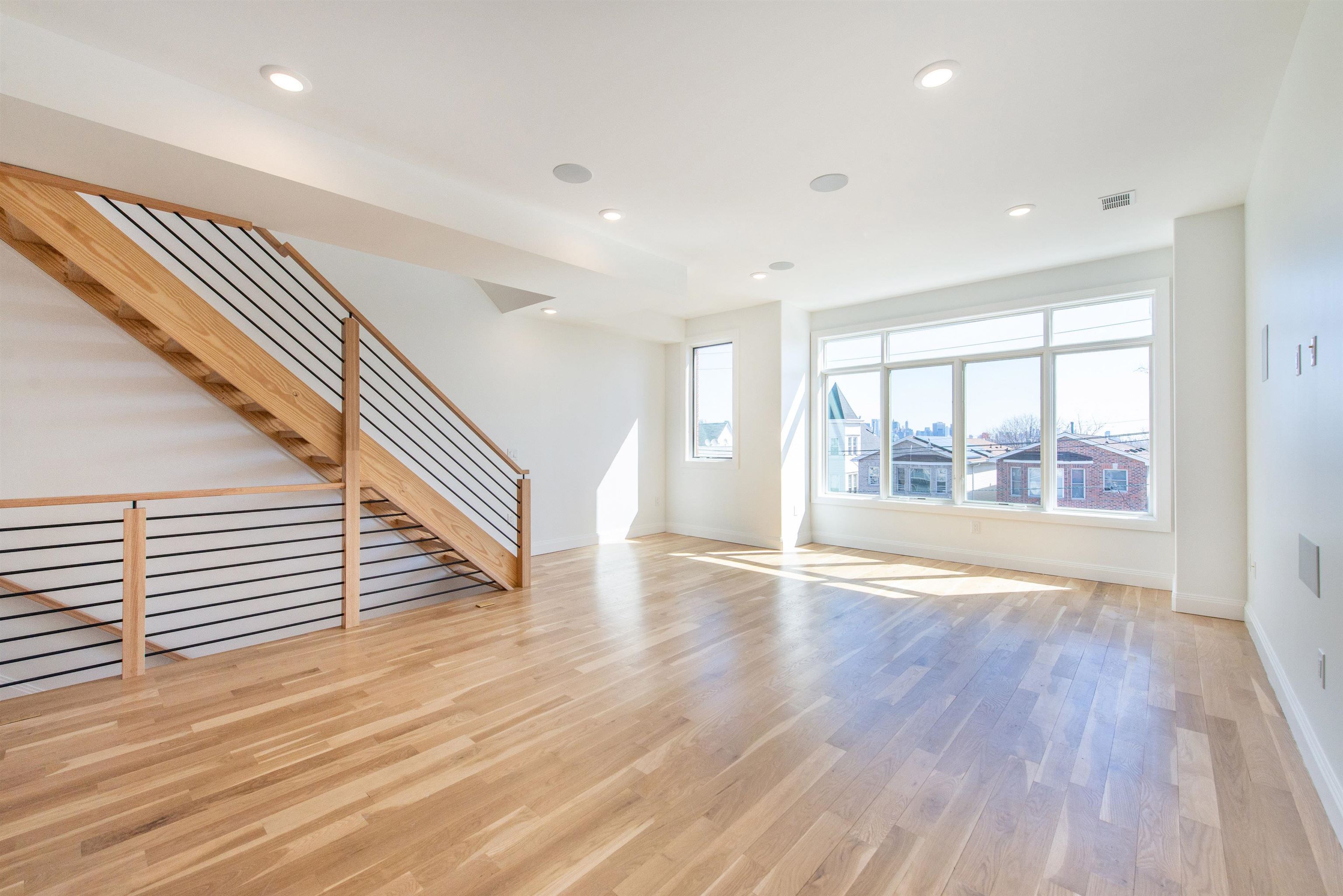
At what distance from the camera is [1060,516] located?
200 inches

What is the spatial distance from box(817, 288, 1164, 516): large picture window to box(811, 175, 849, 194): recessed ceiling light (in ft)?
9.67

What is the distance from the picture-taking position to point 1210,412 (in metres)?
3.93

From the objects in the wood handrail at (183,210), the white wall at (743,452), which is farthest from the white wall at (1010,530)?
the wood handrail at (183,210)

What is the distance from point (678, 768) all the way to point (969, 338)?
521 centimetres

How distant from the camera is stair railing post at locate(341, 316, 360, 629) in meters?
3.73

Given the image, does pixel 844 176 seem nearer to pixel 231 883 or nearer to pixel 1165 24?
pixel 1165 24

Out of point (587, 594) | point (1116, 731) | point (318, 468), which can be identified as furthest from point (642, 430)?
point (1116, 731)

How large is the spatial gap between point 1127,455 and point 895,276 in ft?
8.26

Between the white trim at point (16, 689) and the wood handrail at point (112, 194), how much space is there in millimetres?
2811

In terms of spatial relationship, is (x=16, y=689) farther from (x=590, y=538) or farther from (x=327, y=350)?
(x=590, y=538)

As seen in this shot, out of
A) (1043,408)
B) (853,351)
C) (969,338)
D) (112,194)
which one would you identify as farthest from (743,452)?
(112,194)

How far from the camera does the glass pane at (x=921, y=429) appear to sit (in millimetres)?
5879

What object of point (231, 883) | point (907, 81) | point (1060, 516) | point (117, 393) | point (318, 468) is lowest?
point (231, 883)

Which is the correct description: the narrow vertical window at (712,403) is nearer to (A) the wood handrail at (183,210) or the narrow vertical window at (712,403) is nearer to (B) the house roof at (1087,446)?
(B) the house roof at (1087,446)
